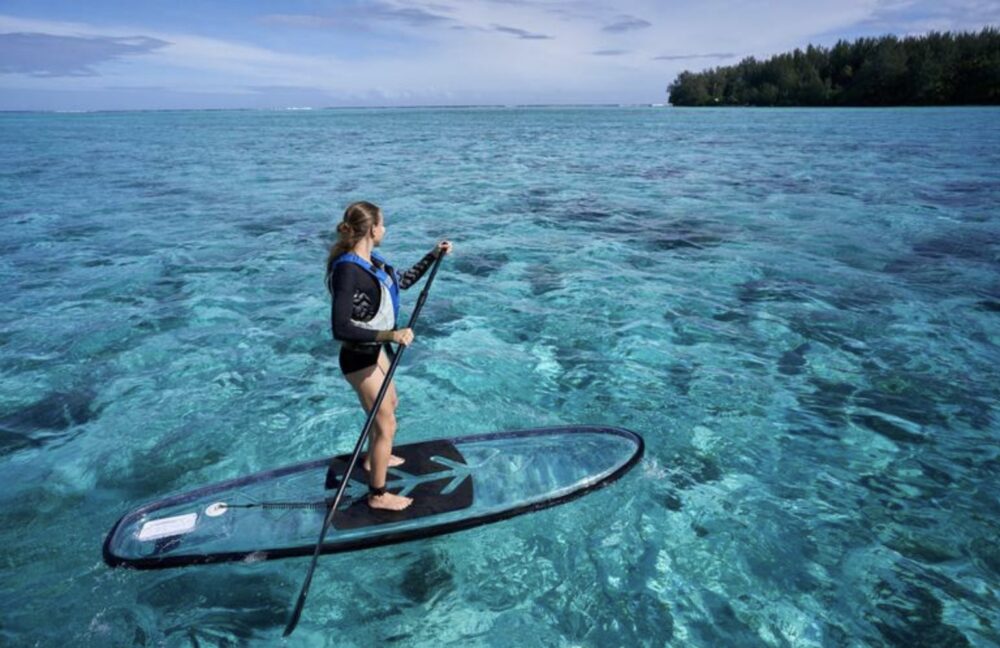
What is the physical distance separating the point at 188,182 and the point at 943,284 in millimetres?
34374

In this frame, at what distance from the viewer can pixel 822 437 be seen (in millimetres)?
7203

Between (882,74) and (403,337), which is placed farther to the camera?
(882,74)

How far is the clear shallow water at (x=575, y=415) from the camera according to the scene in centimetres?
Result: 486

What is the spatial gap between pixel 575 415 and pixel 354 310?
13.7 ft

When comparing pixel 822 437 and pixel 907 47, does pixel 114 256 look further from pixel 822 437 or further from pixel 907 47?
pixel 907 47

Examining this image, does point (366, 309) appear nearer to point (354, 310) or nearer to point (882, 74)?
point (354, 310)

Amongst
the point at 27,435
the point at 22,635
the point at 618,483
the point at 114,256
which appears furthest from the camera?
the point at 114,256

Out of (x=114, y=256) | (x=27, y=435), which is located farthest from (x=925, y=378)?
(x=114, y=256)

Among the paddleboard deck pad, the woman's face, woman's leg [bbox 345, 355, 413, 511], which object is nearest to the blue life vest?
the woman's face

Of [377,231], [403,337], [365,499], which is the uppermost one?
[377,231]

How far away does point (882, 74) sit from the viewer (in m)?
127

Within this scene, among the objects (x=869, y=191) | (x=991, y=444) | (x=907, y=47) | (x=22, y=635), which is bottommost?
(x=22, y=635)

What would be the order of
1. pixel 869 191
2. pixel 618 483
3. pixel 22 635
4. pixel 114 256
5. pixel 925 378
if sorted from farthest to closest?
pixel 869 191 < pixel 114 256 < pixel 925 378 < pixel 618 483 < pixel 22 635

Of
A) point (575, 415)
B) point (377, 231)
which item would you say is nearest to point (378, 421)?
point (377, 231)
